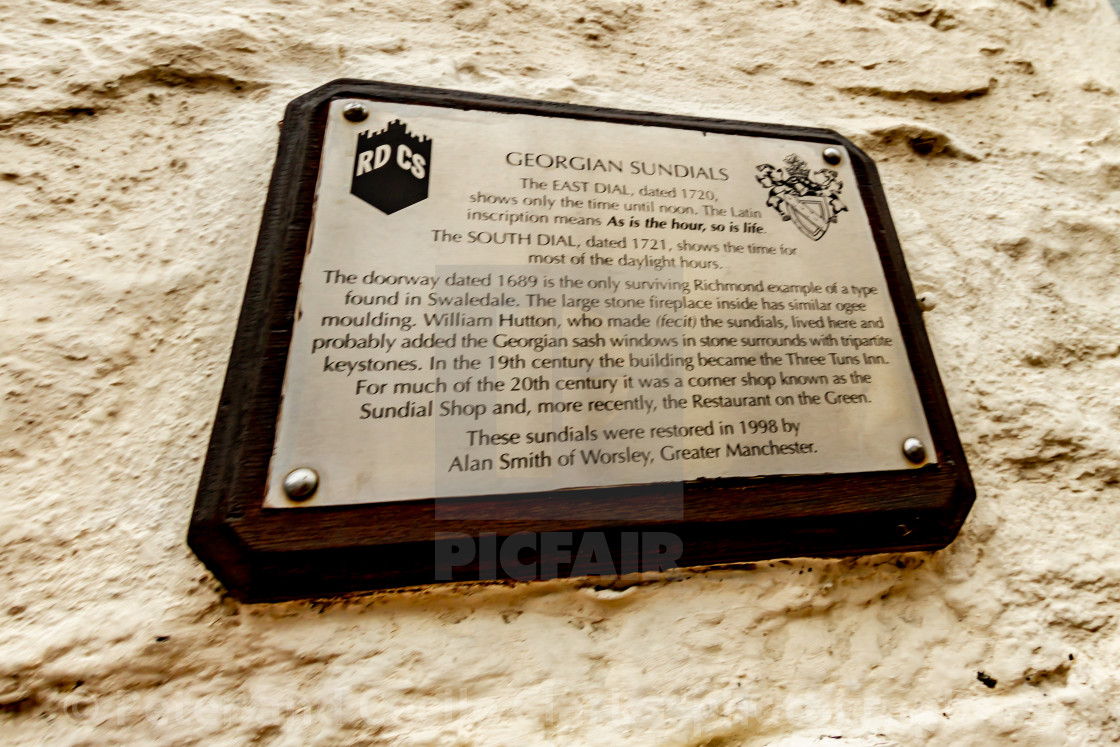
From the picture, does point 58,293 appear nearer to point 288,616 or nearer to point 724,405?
point 288,616

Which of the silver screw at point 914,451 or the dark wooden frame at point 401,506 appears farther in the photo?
the silver screw at point 914,451

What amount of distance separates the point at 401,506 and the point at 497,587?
15 cm

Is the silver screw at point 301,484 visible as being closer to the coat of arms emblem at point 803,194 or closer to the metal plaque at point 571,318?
the metal plaque at point 571,318

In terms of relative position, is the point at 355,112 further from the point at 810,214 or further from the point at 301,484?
the point at 810,214

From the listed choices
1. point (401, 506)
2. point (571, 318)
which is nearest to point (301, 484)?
point (401, 506)

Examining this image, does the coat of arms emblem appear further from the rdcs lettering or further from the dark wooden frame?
the rdcs lettering

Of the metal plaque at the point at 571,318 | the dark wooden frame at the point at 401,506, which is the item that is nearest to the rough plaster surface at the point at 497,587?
the dark wooden frame at the point at 401,506

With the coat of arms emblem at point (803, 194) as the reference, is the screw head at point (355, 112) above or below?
above

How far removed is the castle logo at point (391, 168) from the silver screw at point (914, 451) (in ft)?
2.45

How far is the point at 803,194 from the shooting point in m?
0.86

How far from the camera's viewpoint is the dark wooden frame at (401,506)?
21.1 inches

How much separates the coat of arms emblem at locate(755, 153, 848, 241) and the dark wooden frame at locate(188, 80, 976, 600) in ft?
0.61

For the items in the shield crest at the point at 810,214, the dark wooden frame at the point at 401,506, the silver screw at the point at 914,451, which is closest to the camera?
the dark wooden frame at the point at 401,506

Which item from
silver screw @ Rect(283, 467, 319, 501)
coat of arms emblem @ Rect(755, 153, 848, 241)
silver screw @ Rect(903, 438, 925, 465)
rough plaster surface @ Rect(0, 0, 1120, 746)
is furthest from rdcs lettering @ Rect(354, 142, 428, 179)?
silver screw @ Rect(903, 438, 925, 465)
